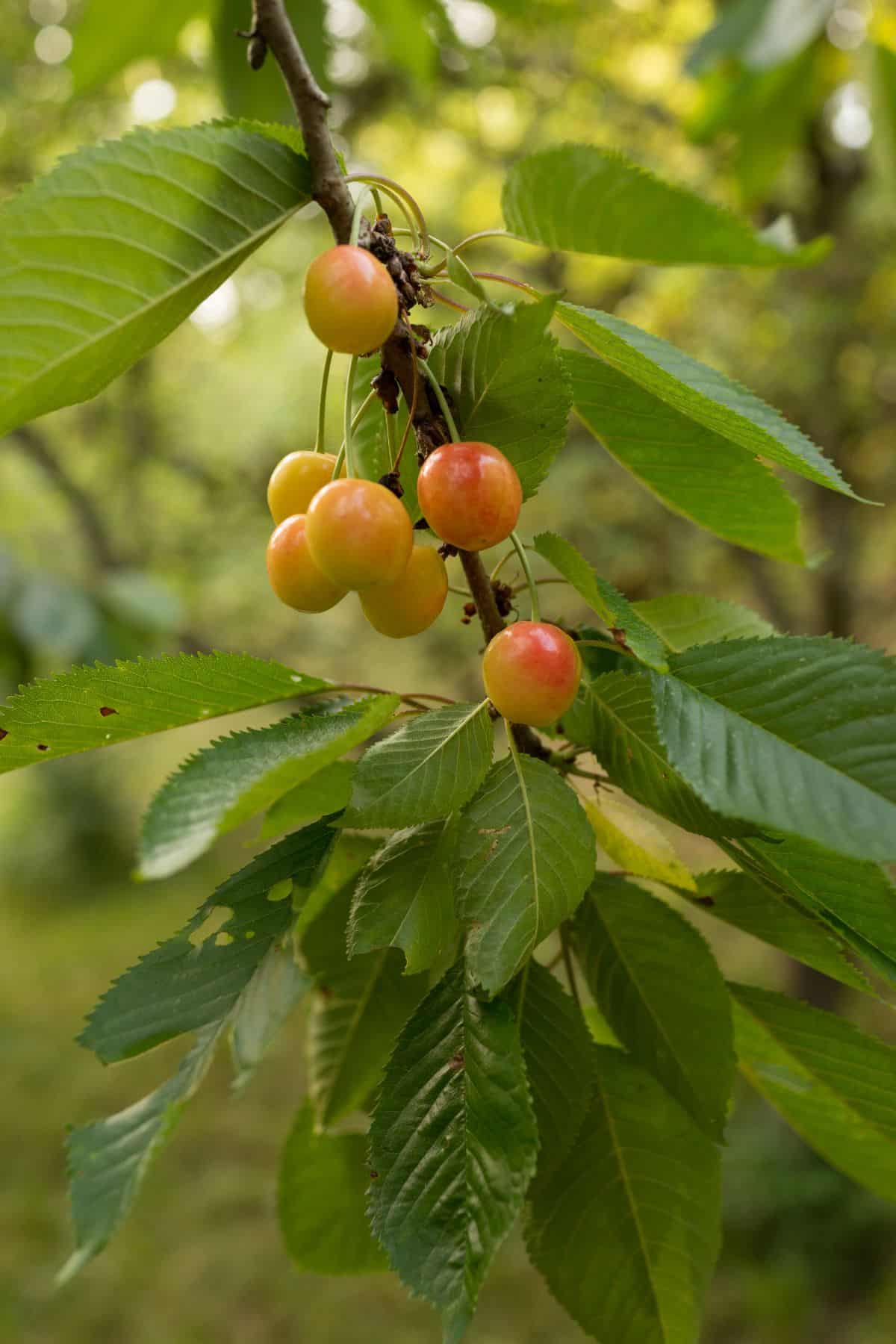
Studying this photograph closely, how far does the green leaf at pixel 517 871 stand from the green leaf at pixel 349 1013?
7.3 inches

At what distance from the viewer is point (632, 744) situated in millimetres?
537

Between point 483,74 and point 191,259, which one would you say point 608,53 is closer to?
point 483,74

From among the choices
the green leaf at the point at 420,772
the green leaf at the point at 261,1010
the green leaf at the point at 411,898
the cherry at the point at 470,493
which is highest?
the cherry at the point at 470,493

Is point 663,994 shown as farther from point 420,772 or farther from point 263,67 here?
point 263,67

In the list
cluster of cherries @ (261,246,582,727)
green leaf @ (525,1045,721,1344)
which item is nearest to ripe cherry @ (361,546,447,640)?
cluster of cherries @ (261,246,582,727)

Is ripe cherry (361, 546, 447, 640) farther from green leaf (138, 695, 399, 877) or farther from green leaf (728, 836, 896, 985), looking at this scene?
green leaf (728, 836, 896, 985)

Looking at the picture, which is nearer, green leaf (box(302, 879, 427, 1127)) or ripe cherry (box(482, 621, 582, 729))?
ripe cherry (box(482, 621, 582, 729))

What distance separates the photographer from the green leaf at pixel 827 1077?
597mm

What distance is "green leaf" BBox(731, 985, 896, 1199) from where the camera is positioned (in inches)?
23.5

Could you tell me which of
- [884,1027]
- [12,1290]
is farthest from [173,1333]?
[884,1027]

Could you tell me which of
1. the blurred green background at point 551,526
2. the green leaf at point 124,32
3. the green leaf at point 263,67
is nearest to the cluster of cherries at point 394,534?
the green leaf at point 263,67

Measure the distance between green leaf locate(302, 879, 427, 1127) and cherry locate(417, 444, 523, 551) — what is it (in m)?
0.30

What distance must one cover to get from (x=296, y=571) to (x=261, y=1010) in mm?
226

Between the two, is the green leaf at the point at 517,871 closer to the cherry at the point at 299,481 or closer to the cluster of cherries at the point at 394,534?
the cluster of cherries at the point at 394,534
